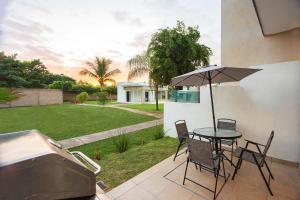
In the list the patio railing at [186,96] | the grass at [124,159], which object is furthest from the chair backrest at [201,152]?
the patio railing at [186,96]

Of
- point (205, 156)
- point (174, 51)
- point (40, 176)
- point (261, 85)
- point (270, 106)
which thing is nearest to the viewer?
point (40, 176)

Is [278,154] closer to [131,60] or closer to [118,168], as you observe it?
[118,168]

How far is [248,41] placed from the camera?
21.7ft

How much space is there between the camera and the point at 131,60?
15133 mm

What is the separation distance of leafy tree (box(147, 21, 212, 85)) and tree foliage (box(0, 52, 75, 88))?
1910cm

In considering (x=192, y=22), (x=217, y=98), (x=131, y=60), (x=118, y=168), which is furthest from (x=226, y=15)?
(x=131, y=60)

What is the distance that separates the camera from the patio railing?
611 centimetres

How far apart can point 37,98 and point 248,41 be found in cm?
2263

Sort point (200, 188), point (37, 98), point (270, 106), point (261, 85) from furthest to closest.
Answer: point (37, 98), point (261, 85), point (270, 106), point (200, 188)

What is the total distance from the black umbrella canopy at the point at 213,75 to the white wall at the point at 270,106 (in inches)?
32.1

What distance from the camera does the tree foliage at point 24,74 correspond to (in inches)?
813

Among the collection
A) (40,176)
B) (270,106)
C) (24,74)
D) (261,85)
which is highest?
(24,74)

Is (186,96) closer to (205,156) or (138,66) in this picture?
(205,156)

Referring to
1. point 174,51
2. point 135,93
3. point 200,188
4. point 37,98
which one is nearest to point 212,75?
point 200,188
